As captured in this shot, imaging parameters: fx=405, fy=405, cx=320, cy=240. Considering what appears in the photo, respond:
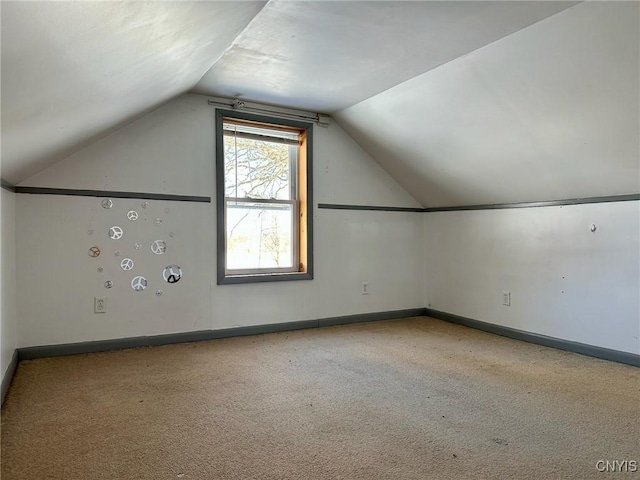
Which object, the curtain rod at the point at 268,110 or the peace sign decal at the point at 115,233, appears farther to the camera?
the curtain rod at the point at 268,110

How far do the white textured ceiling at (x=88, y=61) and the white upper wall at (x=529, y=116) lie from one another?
5.09ft

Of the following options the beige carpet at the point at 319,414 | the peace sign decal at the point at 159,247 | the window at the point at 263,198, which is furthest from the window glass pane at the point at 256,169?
the beige carpet at the point at 319,414

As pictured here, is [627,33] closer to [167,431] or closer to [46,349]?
[167,431]

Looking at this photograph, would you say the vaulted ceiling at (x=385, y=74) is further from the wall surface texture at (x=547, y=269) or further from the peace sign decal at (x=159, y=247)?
the peace sign decal at (x=159, y=247)

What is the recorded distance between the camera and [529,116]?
9.25ft

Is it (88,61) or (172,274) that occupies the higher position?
(88,61)

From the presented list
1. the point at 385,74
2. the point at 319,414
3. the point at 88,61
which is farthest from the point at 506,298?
the point at 88,61

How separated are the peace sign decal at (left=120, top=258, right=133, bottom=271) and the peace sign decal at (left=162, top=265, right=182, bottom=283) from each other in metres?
0.27

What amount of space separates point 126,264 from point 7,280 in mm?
826

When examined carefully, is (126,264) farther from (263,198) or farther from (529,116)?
(529,116)

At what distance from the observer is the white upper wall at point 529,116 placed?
86.0 inches

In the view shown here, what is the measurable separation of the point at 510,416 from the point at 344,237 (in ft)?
8.28

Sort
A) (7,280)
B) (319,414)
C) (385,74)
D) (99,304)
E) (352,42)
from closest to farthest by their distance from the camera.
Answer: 1. (319,414)
2. (352,42)
3. (7,280)
4. (385,74)
5. (99,304)

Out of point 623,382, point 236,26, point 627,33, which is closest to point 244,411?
point 236,26
